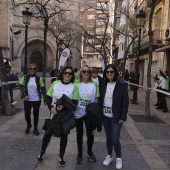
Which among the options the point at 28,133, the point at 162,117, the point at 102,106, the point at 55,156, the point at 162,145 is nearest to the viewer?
the point at 102,106

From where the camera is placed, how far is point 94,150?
4.82 meters

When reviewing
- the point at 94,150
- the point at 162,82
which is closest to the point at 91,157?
the point at 94,150

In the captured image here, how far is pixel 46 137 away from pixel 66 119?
55cm

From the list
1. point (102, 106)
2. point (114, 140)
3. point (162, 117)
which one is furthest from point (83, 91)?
point (162, 117)

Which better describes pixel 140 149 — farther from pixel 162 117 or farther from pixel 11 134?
pixel 162 117

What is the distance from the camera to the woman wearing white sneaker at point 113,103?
3.76 metres

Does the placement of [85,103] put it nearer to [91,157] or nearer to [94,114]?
[94,114]

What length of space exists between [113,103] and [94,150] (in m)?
1.53

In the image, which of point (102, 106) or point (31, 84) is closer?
point (102, 106)

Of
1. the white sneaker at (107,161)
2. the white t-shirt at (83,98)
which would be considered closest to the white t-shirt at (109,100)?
the white t-shirt at (83,98)

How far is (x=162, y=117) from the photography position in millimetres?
8758

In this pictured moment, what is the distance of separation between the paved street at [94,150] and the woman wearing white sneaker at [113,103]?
0.56 meters

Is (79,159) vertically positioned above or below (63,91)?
below

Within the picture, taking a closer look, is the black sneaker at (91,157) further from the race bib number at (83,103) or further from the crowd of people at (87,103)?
the race bib number at (83,103)
